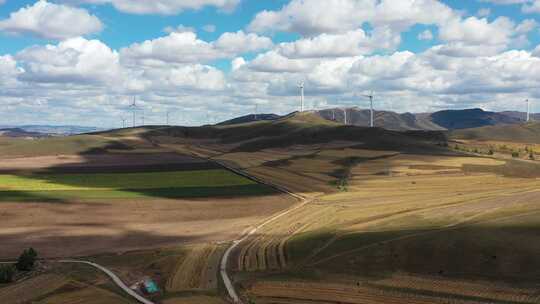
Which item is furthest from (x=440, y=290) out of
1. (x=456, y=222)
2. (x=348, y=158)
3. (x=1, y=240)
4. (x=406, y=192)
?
(x=348, y=158)

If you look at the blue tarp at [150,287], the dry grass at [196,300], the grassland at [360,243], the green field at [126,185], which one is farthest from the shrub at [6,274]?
the green field at [126,185]

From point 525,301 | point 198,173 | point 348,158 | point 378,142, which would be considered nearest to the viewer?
point 525,301

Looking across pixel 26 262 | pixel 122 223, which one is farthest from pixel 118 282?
pixel 122 223

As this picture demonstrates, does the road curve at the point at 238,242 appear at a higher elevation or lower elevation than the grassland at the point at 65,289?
higher

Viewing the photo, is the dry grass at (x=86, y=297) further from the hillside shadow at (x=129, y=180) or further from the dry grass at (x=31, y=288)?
the hillside shadow at (x=129, y=180)

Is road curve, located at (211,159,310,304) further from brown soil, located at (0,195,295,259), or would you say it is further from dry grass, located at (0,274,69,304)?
dry grass, located at (0,274,69,304)

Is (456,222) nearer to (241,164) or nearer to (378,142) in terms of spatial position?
(241,164)

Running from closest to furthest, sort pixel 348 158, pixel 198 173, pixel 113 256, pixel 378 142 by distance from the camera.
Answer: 1. pixel 113 256
2. pixel 198 173
3. pixel 348 158
4. pixel 378 142

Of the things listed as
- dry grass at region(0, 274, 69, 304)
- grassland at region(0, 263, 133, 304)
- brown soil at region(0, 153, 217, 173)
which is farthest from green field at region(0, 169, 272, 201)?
dry grass at region(0, 274, 69, 304)
